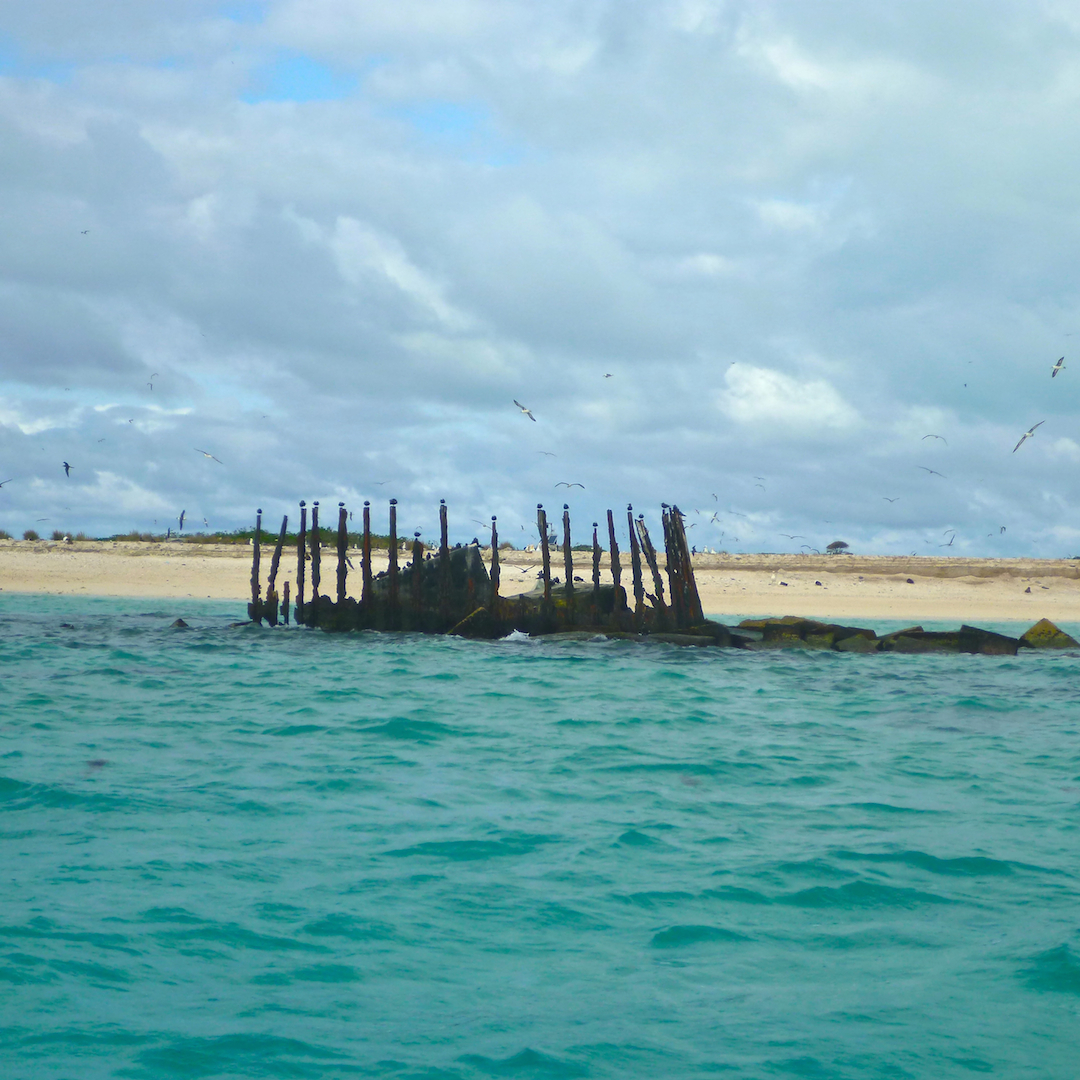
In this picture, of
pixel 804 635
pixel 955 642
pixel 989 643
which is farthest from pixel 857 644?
pixel 989 643

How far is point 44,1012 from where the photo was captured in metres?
5.66

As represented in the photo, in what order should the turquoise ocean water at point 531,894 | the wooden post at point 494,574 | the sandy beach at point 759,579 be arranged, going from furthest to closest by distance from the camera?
the sandy beach at point 759,579, the wooden post at point 494,574, the turquoise ocean water at point 531,894

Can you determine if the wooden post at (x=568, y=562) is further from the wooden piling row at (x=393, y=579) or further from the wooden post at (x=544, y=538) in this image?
the wooden piling row at (x=393, y=579)

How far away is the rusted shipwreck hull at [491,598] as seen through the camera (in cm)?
2634

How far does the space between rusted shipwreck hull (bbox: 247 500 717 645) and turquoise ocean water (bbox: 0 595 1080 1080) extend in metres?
10.6

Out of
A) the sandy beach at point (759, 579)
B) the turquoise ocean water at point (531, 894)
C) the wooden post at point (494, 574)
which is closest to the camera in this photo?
the turquoise ocean water at point (531, 894)

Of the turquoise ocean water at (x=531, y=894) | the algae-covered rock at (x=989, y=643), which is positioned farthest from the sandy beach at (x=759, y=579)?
the turquoise ocean water at (x=531, y=894)

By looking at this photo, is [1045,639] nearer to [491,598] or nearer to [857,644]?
[857,644]

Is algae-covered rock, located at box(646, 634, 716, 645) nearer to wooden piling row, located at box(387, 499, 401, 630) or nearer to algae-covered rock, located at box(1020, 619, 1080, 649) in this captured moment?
wooden piling row, located at box(387, 499, 401, 630)

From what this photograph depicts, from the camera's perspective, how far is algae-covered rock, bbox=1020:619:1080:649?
2694 centimetres

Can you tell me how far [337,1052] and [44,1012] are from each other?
5.41ft

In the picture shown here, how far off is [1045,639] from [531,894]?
23104 millimetres

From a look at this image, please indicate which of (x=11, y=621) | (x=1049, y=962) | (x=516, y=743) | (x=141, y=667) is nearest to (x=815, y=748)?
(x=516, y=743)

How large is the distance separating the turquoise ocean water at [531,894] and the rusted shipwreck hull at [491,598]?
34.9ft
